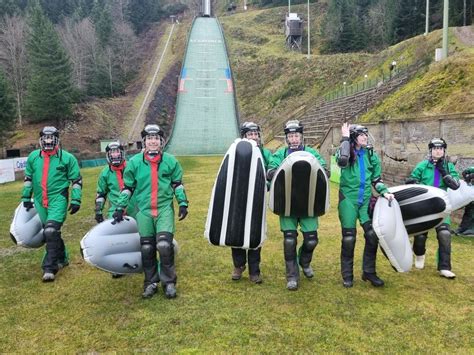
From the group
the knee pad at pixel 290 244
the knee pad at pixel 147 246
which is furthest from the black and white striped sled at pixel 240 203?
the knee pad at pixel 147 246

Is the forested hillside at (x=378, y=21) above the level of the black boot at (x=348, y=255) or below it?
above

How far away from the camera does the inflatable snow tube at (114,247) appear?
518 centimetres

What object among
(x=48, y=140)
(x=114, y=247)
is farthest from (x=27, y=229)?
(x=114, y=247)

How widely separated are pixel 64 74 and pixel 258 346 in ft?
127

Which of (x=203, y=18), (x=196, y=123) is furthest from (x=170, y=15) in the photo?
(x=196, y=123)

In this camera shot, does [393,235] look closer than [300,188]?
Yes

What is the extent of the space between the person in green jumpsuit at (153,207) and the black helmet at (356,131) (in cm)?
241

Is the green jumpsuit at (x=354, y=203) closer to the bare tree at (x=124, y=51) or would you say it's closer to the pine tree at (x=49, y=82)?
the pine tree at (x=49, y=82)

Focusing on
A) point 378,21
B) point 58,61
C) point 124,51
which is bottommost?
point 58,61

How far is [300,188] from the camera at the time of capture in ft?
17.4

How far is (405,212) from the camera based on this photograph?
220 inches

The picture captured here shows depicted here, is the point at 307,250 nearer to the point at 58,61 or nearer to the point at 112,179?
the point at 112,179

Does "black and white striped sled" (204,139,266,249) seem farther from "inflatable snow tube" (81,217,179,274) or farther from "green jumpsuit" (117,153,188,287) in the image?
"inflatable snow tube" (81,217,179,274)

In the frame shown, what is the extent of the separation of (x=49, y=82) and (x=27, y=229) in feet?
111
